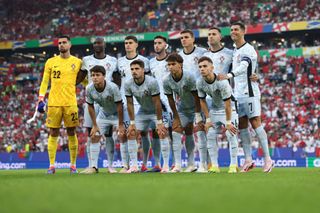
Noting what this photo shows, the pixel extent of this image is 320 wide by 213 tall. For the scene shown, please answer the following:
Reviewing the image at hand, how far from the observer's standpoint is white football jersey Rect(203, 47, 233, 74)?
1106cm

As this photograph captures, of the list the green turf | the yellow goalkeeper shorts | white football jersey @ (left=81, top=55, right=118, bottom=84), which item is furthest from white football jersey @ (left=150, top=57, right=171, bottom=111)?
the green turf

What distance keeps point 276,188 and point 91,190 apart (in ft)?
6.13

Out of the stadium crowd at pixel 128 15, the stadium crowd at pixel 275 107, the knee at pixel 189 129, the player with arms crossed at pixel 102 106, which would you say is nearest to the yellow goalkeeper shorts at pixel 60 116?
the player with arms crossed at pixel 102 106

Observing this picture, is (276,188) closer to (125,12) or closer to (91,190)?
(91,190)

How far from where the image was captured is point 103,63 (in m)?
12.0

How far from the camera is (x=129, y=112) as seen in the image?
432 inches

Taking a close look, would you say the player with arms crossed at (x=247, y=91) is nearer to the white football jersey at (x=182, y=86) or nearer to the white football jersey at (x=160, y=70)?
the white football jersey at (x=182, y=86)

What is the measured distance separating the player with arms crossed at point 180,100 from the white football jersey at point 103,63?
158 cm

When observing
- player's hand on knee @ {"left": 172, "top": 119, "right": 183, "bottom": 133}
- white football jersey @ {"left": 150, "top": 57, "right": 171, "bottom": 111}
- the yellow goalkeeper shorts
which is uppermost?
white football jersey @ {"left": 150, "top": 57, "right": 171, "bottom": 111}

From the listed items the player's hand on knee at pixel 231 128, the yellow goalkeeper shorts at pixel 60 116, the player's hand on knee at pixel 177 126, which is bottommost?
the player's hand on knee at pixel 231 128

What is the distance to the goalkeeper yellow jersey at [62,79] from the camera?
445 inches

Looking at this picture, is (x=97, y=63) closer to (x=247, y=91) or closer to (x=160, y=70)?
(x=160, y=70)

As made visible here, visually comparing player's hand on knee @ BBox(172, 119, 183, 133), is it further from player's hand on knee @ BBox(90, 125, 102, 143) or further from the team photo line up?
player's hand on knee @ BBox(90, 125, 102, 143)

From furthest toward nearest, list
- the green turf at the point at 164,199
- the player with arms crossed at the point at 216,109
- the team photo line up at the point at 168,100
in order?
the team photo line up at the point at 168,100 → the player with arms crossed at the point at 216,109 → the green turf at the point at 164,199
